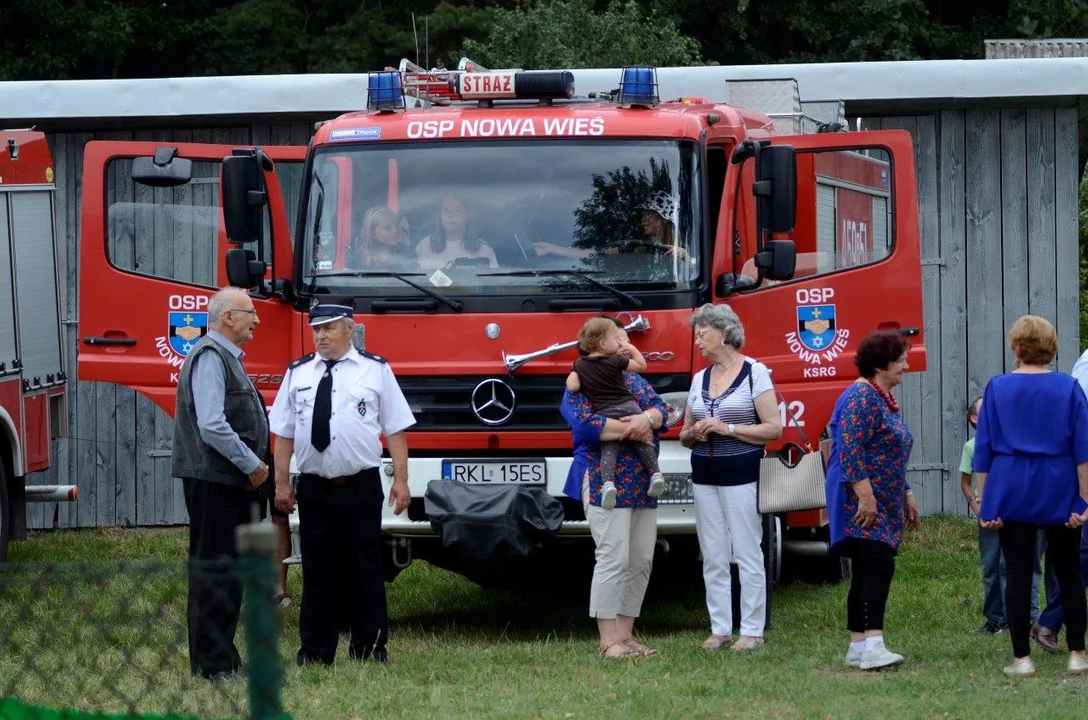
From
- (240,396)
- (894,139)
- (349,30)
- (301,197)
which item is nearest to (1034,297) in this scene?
(894,139)

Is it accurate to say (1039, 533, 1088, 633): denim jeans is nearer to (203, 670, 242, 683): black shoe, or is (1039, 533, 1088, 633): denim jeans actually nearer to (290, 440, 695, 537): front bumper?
(290, 440, 695, 537): front bumper

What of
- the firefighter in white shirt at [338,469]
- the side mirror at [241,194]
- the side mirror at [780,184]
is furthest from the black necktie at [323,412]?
the side mirror at [780,184]

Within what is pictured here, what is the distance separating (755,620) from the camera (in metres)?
8.05

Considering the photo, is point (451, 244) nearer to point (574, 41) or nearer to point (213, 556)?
point (213, 556)

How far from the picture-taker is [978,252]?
1291cm

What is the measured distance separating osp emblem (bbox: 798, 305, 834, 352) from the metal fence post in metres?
5.44

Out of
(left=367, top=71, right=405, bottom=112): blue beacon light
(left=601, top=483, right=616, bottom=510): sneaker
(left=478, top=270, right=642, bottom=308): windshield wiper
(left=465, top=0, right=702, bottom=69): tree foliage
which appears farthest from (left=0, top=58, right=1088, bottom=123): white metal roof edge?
(left=465, top=0, right=702, bottom=69): tree foliage

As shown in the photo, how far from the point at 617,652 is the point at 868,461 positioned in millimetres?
1558

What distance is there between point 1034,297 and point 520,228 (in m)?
5.96

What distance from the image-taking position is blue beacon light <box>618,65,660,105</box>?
29.1 ft

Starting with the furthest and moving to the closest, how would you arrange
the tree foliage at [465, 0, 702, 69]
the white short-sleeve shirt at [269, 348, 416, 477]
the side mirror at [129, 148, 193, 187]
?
the tree foliage at [465, 0, 702, 69] < the side mirror at [129, 148, 193, 187] < the white short-sleeve shirt at [269, 348, 416, 477]

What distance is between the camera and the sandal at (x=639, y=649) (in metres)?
7.86

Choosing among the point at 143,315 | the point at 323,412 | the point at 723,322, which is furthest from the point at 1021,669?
the point at 143,315

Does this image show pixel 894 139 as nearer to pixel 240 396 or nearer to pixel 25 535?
pixel 240 396
